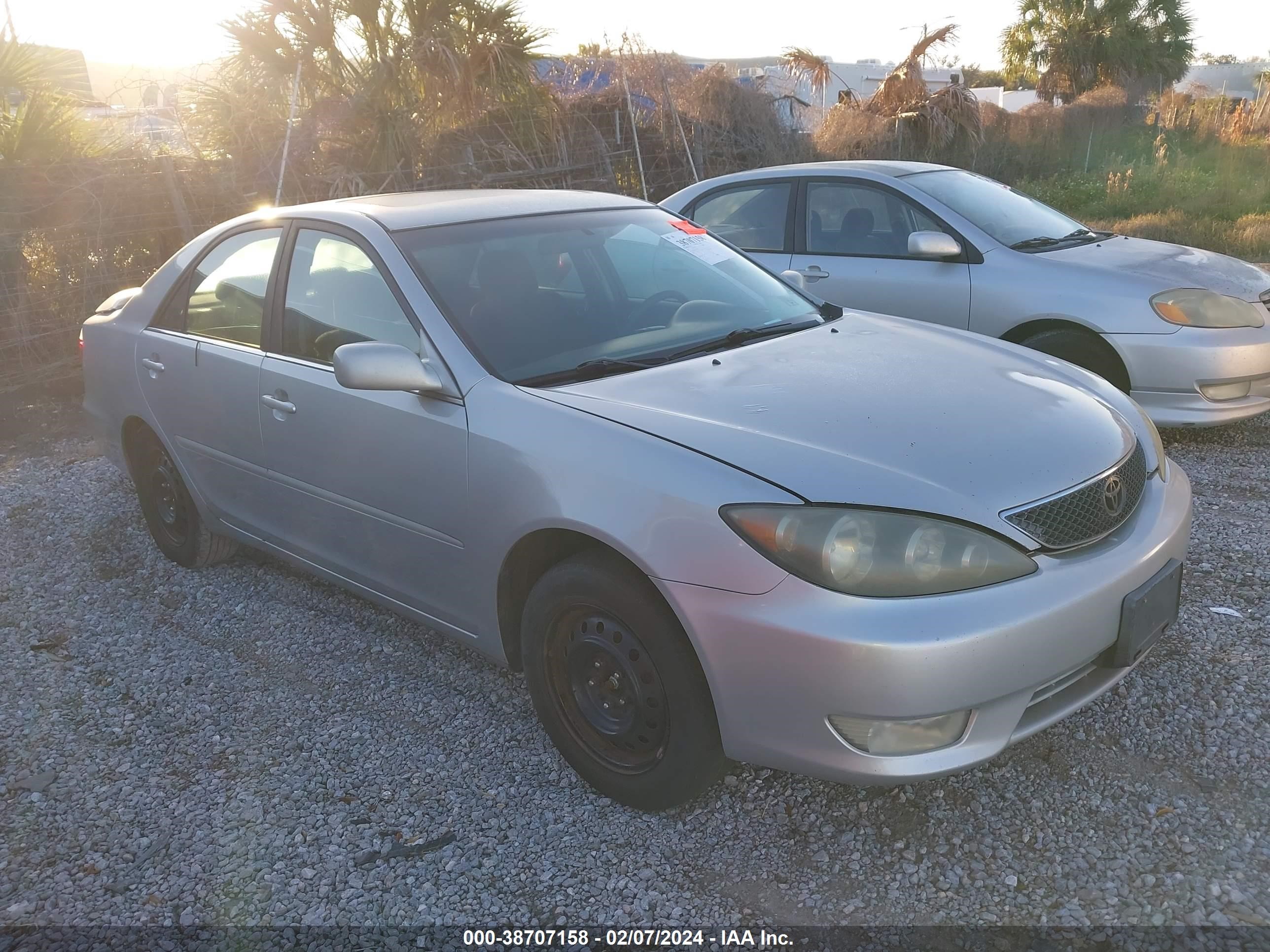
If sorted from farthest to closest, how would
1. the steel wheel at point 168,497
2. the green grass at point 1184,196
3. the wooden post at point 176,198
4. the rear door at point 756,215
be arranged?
1. the green grass at point 1184,196
2. the wooden post at point 176,198
3. the rear door at point 756,215
4. the steel wheel at point 168,497

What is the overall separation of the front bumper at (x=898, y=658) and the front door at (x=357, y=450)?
3.02 feet

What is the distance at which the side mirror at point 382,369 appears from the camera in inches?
113

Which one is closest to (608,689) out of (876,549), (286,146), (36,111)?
(876,549)

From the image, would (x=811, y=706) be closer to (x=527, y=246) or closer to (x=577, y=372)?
(x=577, y=372)

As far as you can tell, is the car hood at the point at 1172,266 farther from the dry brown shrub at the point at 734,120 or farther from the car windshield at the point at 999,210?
the dry brown shrub at the point at 734,120

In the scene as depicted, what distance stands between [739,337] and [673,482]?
1062mm

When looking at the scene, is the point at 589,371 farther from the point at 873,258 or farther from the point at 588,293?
the point at 873,258

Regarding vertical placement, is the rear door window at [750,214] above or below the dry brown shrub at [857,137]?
below

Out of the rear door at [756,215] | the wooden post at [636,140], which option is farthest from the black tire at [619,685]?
the wooden post at [636,140]

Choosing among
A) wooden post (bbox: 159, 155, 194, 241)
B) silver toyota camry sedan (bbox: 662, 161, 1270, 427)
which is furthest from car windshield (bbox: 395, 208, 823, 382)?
wooden post (bbox: 159, 155, 194, 241)

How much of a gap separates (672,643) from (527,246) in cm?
163

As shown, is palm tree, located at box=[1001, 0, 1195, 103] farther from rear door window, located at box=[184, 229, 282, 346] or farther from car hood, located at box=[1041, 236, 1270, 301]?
rear door window, located at box=[184, 229, 282, 346]

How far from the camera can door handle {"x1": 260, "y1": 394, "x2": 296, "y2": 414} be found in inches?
139

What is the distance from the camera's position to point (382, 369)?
2883 millimetres
